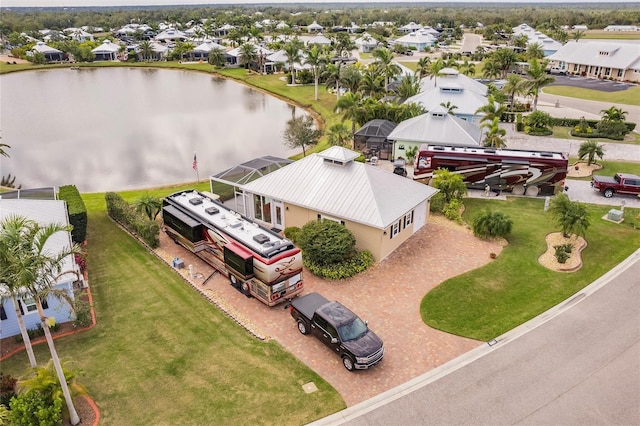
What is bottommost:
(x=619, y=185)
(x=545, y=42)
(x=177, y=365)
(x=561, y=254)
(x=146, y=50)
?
(x=177, y=365)

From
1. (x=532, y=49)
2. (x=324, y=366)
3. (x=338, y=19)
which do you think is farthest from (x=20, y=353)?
(x=338, y=19)

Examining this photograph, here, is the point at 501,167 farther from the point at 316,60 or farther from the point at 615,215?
the point at 316,60

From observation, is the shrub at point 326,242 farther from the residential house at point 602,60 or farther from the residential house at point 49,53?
the residential house at point 49,53

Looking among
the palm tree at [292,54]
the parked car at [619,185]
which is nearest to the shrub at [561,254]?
the parked car at [619,185]

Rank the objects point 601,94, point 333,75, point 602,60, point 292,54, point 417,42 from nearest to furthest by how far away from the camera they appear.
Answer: point 333,75 < point 601,94 < point 292,54 < point 602,60 < point 417,42

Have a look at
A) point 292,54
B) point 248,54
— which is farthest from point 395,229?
point 248,54

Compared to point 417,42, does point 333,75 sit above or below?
below

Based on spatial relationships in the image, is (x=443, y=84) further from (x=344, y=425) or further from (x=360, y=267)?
(x=344, y=425)
